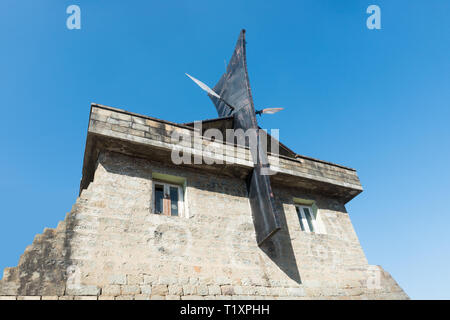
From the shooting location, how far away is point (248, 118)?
9.63 metres

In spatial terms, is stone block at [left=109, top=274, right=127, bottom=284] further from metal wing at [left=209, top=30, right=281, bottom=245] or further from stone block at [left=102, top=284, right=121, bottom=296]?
metal wing at [left=209, top=30, right=281, bottom=245]

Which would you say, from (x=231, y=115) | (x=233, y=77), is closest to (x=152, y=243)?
(x=231, y=115)

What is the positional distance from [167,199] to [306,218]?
4.04m

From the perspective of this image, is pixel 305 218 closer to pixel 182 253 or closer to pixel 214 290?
pixel 214 290

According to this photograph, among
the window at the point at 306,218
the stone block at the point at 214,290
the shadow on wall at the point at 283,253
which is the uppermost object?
the window at the point at 306,218

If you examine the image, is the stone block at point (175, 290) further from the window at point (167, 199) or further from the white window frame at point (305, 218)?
the white window frame at point (305, 218)

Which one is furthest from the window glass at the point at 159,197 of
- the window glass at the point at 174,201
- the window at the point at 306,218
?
the window at the point at 306,218

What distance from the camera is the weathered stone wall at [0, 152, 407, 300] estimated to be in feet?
17.9

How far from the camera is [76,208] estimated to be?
6145 mm

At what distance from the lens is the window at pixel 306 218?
8943 millimetres

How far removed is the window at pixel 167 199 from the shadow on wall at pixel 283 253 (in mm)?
2164

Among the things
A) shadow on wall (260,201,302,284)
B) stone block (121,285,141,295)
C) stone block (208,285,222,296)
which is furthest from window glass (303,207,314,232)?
stone block (121,285,141,295)
